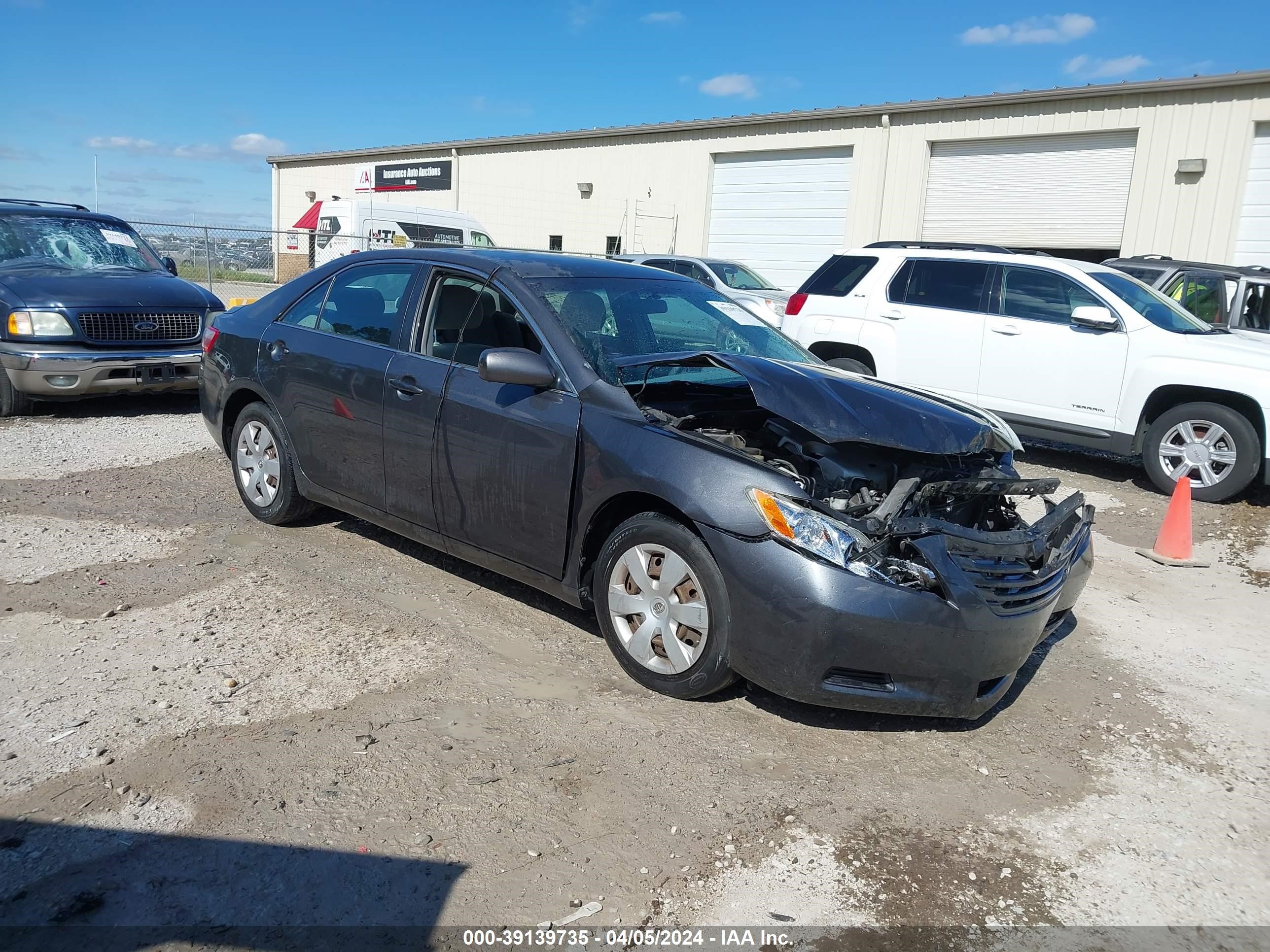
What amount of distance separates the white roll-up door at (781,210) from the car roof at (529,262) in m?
17.8

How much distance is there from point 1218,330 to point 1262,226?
9816 mm

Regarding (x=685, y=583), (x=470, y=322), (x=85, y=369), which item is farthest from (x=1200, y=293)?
(x=85, y=369)

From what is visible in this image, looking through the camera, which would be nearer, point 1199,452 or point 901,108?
point 1199,452

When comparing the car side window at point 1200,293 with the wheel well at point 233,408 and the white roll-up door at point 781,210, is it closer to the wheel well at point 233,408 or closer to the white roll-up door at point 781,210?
the wheel well at point 233,408

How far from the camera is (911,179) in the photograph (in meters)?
20.7

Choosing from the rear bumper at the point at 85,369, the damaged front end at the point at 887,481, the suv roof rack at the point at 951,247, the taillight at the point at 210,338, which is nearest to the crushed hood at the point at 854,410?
the damaged front end at the point at 887,481

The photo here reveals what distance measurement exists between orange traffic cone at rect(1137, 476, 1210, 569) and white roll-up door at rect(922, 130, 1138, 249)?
45.1ft

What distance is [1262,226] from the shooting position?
16.6m

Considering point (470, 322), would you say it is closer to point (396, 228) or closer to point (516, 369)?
point (516, 369)

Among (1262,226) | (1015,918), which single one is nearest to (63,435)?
(1015,918)

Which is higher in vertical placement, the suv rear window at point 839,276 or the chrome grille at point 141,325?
the suv rear window at point 839,276

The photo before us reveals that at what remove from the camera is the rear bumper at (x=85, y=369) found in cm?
851

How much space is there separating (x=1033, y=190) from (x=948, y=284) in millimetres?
11690

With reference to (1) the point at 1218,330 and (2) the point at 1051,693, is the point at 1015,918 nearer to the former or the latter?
(2) the point at 1051,693
